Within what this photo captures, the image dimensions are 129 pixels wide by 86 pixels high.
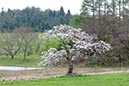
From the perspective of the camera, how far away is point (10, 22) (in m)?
79.8

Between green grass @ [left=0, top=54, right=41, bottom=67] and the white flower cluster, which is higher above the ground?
the white flower cluster

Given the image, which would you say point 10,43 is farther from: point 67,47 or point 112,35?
point 67,47

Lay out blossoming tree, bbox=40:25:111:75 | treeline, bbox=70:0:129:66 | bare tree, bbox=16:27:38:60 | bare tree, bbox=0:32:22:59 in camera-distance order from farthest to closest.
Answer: bare tree, bbox=16:27:38:60 < bare tree, bbox=0:32:22:59 < treeline, bbox=70:0:129:66 < blossoming tree, bbox=40:25:111:75

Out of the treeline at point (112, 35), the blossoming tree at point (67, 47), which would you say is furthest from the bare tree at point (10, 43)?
the blossoming tree at point (67, 47)

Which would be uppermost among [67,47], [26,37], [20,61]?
[26,37]

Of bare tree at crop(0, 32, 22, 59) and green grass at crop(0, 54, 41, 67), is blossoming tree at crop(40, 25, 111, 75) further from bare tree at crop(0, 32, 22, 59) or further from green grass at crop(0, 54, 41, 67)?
bare tree at crop(0, 32, 22, 59)

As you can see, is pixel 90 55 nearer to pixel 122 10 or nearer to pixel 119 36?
pixel 119 36

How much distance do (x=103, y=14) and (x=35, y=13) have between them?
206ft

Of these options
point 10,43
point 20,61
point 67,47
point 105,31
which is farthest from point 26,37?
point 67,47

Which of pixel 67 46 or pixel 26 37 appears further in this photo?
pixel 26 37

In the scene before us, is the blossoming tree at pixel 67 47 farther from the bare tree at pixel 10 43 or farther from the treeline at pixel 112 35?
the bare tree at pixel 10 43

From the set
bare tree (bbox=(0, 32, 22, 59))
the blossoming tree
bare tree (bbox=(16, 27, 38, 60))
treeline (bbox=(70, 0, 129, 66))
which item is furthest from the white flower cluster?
bare tree (bbox=(0, 32, 22, 59))

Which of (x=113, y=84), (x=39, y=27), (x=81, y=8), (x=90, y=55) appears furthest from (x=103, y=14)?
(x=39, y=27)

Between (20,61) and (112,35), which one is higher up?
(112,35)
